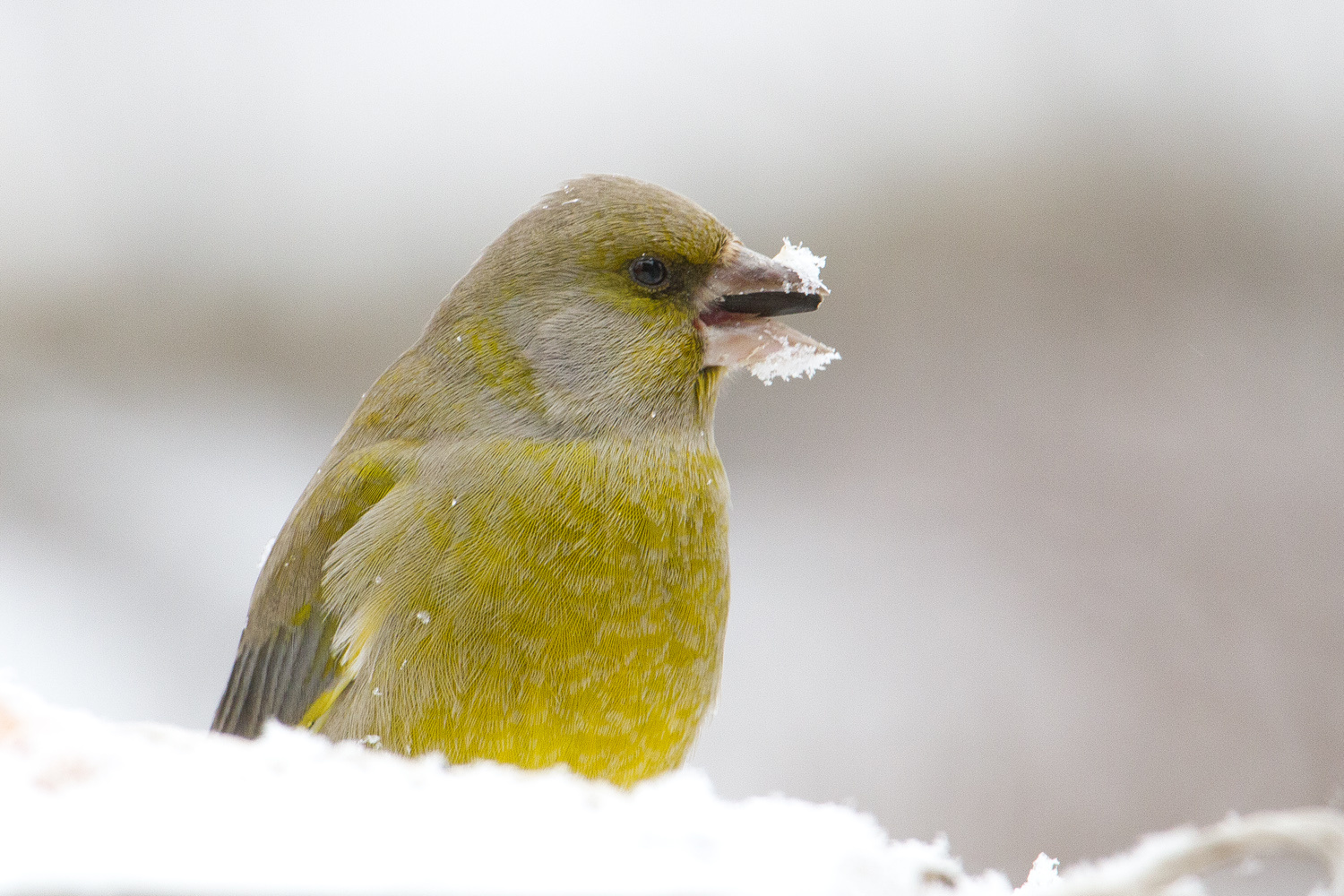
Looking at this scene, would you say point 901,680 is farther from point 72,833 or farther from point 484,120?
point 72,833

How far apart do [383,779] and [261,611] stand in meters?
1.82

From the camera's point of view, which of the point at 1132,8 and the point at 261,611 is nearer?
the point at 261,611

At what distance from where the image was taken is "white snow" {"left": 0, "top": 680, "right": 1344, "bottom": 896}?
0.89 metres

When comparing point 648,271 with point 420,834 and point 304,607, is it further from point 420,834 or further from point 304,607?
point 420,834

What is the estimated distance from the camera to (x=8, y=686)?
138 centimetres

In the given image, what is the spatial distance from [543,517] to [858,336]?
13.3 feet

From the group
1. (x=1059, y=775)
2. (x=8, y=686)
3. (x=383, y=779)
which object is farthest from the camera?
(x=1059, y=775)

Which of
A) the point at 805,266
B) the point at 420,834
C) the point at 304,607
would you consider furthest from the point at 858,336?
the point at 420,834

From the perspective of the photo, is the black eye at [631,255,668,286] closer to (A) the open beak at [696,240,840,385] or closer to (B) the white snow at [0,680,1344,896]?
(A) the open beak at [696,240,840,385]

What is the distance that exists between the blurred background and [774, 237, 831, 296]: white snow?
2857 mm

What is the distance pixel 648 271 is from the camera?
2703mm

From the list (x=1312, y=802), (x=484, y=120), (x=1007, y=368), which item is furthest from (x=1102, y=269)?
(x=484, y=120)

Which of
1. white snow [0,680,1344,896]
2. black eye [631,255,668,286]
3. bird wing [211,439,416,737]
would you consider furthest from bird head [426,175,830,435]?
white snow [0,680,1344,896]

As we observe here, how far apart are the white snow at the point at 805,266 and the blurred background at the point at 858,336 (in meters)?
2.86
